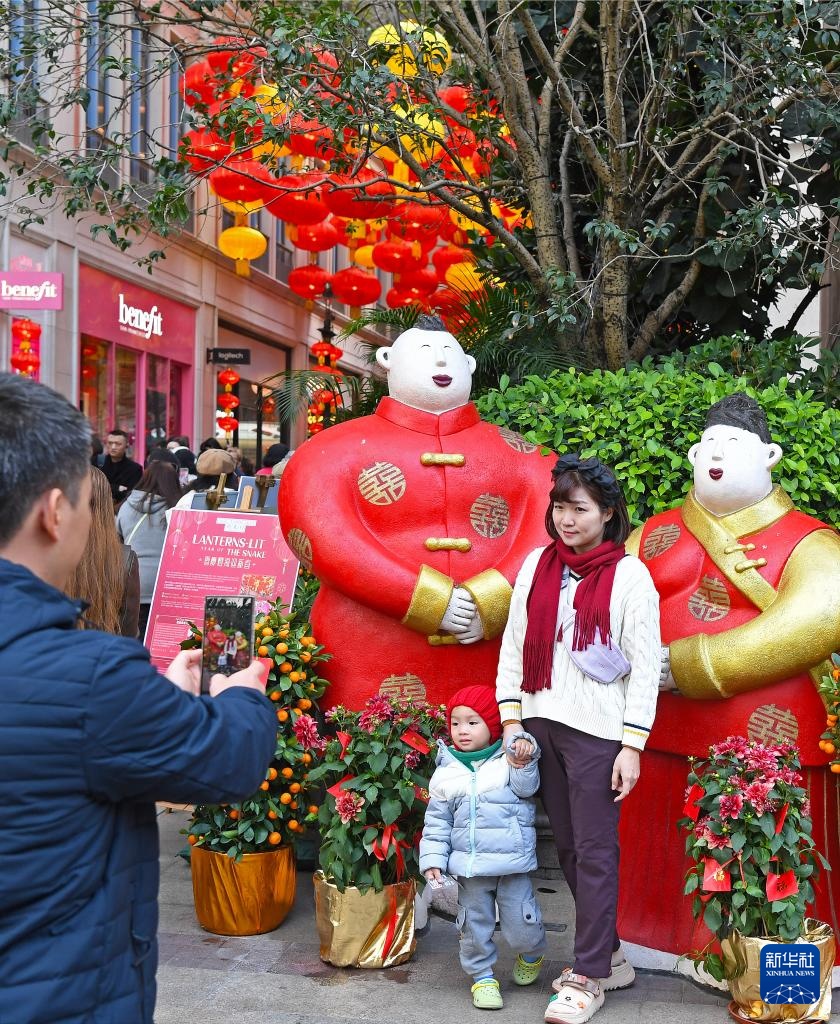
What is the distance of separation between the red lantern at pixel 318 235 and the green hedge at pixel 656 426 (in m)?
5.73

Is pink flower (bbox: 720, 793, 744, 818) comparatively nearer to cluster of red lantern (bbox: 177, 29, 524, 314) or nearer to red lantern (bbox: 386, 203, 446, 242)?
cluster of red lantern (bbox: 177, 29, 524, 314)

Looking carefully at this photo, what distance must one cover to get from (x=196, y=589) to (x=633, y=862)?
2.69m

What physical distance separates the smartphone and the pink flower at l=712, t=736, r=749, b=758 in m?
1.86

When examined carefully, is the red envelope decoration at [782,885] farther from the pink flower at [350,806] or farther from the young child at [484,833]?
the pink flower at [350,806]

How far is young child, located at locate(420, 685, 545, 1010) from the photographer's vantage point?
3316 mm

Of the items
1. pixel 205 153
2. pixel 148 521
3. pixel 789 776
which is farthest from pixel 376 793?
pixel 205 153

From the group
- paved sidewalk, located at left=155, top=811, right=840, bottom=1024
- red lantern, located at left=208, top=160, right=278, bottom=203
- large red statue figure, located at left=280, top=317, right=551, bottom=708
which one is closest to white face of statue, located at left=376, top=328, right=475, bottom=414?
large red statue figure, located at left=280, top=317, right=551, bottom=708

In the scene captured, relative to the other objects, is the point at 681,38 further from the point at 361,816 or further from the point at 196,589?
the point at 361,816

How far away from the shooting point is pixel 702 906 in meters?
3.29

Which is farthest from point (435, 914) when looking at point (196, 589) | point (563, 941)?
point (196, 589)

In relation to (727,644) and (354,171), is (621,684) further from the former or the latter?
(354,171)

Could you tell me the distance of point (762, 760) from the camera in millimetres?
3232

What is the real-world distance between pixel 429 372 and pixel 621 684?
52.9 inches

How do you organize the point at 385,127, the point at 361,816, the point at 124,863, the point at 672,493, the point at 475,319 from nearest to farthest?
1. the point at 124,863
2. the point at 361,816
3. the point at 672,493
4. the point at 385,127
5. the point at 475,319
